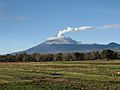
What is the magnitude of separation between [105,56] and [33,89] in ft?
470

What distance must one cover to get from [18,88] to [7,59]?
145 m

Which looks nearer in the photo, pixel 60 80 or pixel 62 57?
pixel 60 80

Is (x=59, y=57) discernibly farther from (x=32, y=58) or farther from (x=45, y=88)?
(x=45, y=88)

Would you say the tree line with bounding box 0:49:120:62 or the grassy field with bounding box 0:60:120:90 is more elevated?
the tree line with bounding box 0:49:120:62

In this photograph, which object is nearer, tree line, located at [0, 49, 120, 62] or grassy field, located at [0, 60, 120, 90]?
grassy field, located at [0, 60, 120, 90]

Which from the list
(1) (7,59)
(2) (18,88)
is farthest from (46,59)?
(2) (18,88)

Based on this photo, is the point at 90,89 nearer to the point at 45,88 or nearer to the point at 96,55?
the point at 45,88

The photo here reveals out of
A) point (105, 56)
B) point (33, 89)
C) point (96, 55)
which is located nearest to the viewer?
point (33, 89)

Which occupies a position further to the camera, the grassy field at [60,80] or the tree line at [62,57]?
the tree line at [62,57]

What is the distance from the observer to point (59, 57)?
182 metres

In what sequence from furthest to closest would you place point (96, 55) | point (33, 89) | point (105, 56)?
point (96, 55) < point (105, 56) < point (33, 89)

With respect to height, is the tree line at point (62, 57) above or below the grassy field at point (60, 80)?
above

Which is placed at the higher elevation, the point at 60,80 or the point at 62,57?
the point at 62,57

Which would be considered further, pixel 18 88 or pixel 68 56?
pixel 68 56
